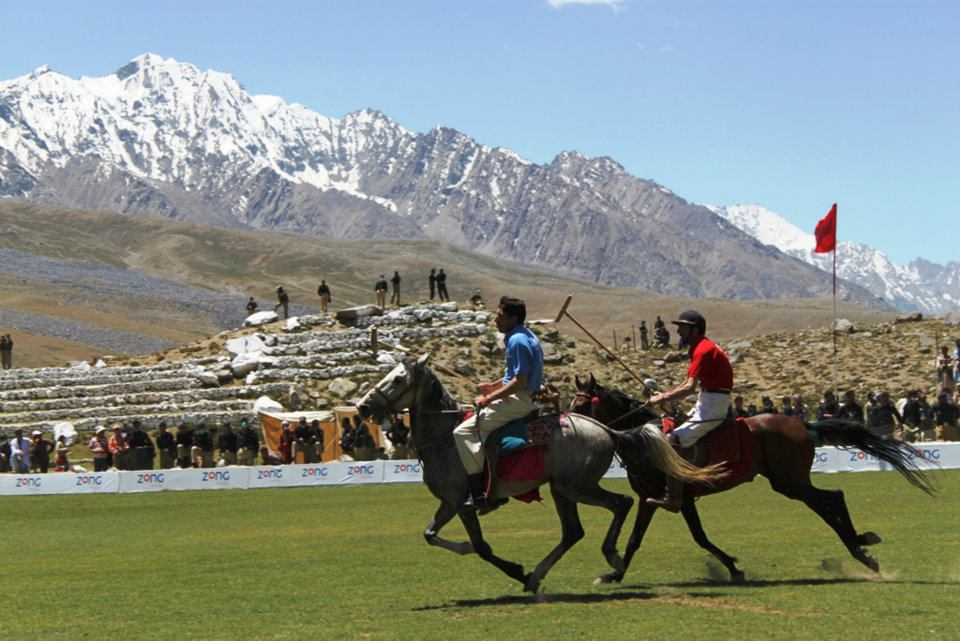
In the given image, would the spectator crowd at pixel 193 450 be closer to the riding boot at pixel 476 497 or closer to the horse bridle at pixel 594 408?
the horse bridle at pixel 594 408

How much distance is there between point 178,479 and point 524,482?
27251mm

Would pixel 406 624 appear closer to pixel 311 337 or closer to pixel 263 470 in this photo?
pixel 263 470

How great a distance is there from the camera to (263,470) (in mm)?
39969

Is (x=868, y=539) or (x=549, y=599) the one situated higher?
(x=868, y=539)

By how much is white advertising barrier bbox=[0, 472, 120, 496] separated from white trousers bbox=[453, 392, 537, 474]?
27.5 meters

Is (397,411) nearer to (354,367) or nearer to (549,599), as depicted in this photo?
(549,599)

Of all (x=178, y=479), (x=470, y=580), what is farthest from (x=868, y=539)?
(x=178, y=479)

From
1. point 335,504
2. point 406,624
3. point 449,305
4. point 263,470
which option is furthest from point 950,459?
point 449,305

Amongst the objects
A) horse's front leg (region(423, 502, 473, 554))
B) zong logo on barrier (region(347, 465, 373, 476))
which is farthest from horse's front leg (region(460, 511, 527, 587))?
zong logo on barrier (region(347, 465, 373, 476))

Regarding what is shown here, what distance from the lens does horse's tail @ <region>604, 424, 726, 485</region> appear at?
14.8 meters

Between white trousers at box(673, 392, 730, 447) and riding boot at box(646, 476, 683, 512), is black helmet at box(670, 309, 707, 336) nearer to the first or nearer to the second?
white trousers at box(673, 392, 730, 447)

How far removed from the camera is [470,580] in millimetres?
16234

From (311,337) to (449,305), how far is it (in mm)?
7392

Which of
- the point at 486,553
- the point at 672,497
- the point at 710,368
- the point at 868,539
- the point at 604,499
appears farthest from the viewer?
the point at 672,497
